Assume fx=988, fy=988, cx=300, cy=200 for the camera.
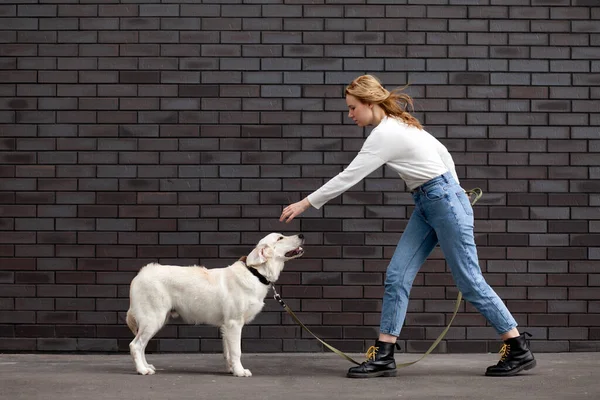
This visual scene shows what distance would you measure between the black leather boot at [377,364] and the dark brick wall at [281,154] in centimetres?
121

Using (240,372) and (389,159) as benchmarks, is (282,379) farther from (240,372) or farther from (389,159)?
(389,159)

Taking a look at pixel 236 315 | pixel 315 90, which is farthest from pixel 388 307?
pixel 315 90

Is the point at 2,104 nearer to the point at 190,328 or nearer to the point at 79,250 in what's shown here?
the point at 79,250

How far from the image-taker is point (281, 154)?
8.10 metres

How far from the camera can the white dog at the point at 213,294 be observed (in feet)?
22.8

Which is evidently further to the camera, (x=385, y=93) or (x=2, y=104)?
(x=2, y=104)

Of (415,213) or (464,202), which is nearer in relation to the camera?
(464,202)

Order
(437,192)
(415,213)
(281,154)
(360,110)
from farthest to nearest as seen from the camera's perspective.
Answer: (281,154) < (415,213) < (360,110) < (437,192)

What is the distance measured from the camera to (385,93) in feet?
22.1

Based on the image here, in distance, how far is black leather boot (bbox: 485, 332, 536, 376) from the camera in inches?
266

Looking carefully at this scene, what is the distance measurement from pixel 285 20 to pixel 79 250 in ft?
8.32

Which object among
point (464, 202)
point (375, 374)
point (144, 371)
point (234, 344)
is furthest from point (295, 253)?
point (144, 371)

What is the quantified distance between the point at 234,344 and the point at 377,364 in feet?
3.31

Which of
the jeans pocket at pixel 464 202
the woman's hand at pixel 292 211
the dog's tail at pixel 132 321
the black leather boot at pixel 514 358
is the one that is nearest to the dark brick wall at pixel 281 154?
the dog's tail at pixel 132 321
